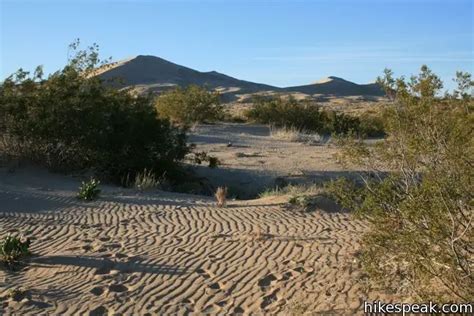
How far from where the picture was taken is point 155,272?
24.6 ft

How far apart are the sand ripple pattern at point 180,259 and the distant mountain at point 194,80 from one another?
65.9m

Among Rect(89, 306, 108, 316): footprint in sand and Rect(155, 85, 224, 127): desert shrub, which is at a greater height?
Rect(155, 85, 224, 127): desert shrub

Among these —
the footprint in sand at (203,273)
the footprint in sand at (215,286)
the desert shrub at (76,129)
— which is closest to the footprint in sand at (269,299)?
the footprint in sand at (215,286)

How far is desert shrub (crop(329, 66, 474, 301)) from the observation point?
5.07 meters

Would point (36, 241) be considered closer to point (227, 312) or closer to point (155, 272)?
point (155, 272)

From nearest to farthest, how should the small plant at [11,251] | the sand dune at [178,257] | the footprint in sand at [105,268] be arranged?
the sand dune at [178,257] < the footprint in sand at [105,268] < the small plant at [11,251]

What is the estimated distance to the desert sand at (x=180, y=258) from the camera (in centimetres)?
641

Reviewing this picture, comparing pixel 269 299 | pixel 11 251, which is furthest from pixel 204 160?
pixel 269 299

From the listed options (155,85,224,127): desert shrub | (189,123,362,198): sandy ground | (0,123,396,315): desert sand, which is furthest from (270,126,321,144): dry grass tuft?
(0,123,396,315): desert sand

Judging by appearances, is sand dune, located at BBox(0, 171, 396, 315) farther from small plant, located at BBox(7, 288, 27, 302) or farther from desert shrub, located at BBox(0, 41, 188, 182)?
desert shrub, located at BBox(0, 41, 188, 182)

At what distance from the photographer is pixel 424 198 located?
5219 millimetres

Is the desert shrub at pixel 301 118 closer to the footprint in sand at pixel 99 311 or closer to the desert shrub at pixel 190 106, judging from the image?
the desert shrub at pixel 190 106

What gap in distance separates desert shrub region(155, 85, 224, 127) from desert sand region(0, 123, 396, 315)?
1826cm

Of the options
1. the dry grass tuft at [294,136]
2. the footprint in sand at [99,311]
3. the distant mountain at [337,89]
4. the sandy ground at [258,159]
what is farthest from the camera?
the distant mountain at [337,89]
